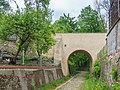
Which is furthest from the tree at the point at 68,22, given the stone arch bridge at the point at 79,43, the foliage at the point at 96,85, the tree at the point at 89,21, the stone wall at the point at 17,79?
the stone wall at the point at 17,79

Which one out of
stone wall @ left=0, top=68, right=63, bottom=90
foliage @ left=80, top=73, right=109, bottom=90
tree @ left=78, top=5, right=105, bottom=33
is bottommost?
foliage @ left=80, top=73, right=109, bottom=90

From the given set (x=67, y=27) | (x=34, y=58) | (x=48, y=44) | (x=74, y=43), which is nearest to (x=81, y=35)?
(x=74, y=43)

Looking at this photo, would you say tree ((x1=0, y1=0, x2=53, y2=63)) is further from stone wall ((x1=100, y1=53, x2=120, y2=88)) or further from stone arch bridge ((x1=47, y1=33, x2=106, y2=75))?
stone arch bridge ((x1=47, y1=33, x2=106, y2=75))

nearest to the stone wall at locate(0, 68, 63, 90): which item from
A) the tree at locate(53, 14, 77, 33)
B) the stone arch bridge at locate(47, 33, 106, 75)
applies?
the stone arch bridge at locate(47, 33, 106, 75)

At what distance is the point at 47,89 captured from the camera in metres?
15.1

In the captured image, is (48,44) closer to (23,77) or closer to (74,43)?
(23,77)

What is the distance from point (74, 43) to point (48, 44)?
9.51 metres

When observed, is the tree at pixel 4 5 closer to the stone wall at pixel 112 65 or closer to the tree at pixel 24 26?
the tree at pixel 24 26

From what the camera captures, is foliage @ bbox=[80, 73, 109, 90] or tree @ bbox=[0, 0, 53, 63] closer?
foliage @ bbox=[80, 73, 109, 90]

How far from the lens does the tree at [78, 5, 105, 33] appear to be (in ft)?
150

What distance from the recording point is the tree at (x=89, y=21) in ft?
150

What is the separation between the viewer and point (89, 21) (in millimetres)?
47281

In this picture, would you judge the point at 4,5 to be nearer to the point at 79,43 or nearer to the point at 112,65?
the point at 112,65

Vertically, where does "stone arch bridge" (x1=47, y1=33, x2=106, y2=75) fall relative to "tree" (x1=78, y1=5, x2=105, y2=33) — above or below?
below
